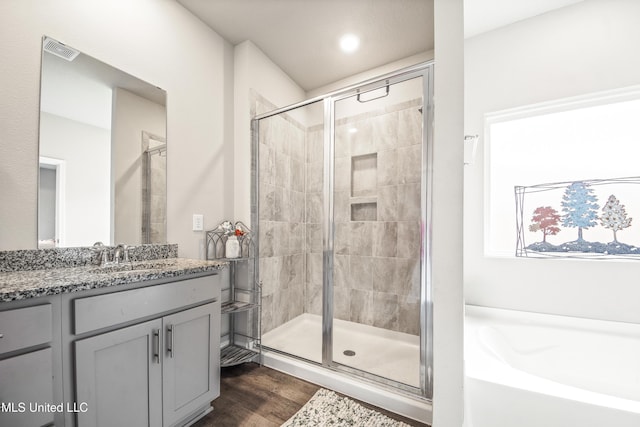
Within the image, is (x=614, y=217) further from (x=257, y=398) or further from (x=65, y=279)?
(x=65, y=279)

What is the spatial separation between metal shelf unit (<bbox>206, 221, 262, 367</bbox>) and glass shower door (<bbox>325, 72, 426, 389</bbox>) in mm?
673

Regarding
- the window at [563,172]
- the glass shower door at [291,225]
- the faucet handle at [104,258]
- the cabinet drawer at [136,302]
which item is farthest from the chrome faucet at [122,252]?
the window at [563,172]

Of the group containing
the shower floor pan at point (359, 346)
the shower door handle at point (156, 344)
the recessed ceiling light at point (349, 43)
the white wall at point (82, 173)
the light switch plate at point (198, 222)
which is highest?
the recessed ceiling light at point (349, 43)

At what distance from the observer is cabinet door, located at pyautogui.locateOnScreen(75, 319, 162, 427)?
0.97 metres

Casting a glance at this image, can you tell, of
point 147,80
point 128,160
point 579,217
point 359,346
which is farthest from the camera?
point 359,346

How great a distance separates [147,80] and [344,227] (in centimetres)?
183

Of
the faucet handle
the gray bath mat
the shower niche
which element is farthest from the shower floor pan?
the faucet handle

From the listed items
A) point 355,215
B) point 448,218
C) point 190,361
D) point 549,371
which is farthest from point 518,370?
point 190,361

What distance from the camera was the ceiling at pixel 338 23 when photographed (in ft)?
6.04

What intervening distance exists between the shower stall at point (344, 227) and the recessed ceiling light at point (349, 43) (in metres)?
0.54

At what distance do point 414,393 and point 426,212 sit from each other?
113 centimetres

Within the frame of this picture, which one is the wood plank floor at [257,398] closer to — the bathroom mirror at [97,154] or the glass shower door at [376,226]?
the glass shower door at [376,226]

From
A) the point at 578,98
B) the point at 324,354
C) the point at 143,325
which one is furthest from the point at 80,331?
the point at 578,98

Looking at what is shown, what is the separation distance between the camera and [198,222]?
77.6 inches
